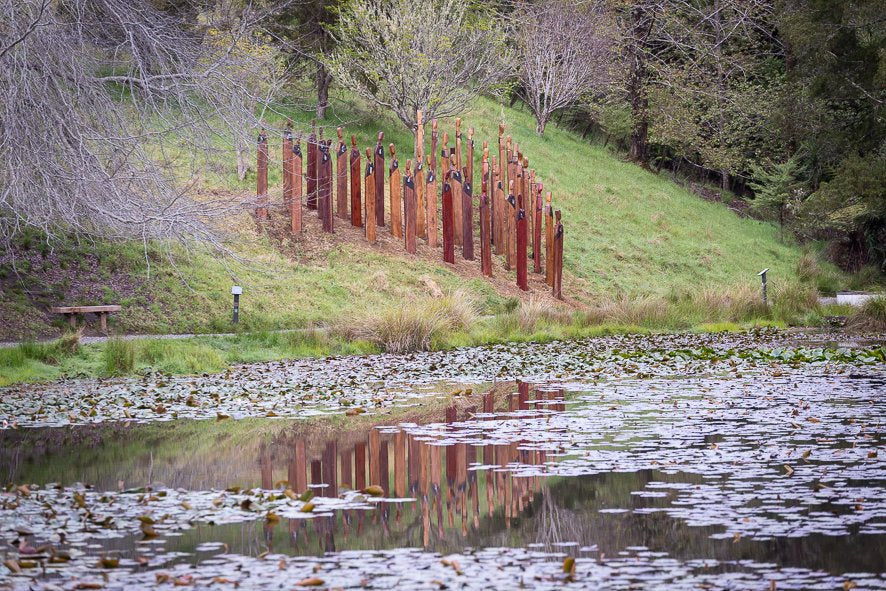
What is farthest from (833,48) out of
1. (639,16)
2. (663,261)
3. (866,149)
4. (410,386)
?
(410,386)

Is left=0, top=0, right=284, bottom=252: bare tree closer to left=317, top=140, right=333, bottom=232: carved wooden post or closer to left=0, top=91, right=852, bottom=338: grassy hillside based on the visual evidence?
left=0, top=91, right=852, bottom=338: grassy hillside

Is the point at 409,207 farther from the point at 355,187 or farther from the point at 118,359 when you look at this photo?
the point at 118,359

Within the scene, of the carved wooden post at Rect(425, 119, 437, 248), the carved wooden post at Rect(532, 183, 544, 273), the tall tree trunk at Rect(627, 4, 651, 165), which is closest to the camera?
the carved wooden post at Rect(425, 119, 437, 248)

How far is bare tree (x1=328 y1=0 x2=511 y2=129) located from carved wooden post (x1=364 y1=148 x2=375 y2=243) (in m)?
7.53

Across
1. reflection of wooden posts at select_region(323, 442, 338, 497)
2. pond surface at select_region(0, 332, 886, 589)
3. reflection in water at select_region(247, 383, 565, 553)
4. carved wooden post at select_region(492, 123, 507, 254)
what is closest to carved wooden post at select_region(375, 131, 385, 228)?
carved wooden post at select_region(492, 123, 507, 254)

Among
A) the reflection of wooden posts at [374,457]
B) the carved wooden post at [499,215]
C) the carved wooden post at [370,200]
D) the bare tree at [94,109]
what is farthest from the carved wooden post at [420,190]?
the reflection of wooden posts at [374,457]

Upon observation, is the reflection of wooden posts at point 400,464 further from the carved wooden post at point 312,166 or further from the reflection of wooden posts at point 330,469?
the carved wooden post at point 312,166

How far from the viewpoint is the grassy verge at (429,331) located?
14.5 meters

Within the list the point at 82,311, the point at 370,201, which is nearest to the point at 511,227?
the point at 370,201

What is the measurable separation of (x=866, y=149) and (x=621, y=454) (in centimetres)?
2637

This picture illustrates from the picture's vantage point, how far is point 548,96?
138ft

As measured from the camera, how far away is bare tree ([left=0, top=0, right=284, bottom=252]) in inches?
567

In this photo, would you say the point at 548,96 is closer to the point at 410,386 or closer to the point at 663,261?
the point at 663,261

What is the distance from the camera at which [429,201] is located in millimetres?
26453
